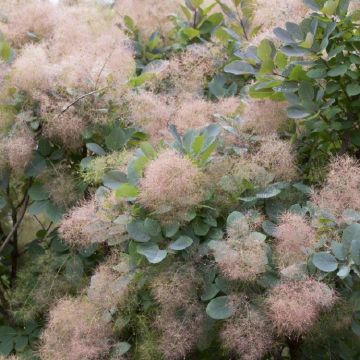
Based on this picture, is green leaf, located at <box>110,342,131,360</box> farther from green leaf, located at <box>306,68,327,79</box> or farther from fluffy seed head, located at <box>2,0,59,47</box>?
fluffy seed head, located at <box>2,0,59,47</box>

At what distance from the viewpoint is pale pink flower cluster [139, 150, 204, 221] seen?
6.24ft

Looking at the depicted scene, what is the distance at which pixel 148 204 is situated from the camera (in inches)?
76.4

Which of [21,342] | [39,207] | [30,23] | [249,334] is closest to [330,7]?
[249,334]

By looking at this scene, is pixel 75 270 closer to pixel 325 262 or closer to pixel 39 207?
pixel 39 207

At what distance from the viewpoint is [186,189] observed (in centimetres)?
193

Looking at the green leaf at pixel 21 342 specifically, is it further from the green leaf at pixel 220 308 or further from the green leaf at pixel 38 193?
the green leaf at pixel 220 308

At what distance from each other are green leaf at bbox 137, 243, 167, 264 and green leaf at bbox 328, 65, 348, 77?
32.0 inches

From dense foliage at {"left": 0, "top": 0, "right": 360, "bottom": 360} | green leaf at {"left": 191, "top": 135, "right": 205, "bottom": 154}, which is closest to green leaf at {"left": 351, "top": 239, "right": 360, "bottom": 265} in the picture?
A: dense foliage at {"left": 0, "top": 0, "right": 360, "bottom": 360}

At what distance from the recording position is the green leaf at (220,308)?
178 cm

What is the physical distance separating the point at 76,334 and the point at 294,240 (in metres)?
0.81

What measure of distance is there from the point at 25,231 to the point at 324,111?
5.15 ft

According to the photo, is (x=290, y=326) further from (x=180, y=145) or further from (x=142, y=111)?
(x=142, y=111)

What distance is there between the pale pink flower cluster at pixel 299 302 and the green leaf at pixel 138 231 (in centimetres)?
42

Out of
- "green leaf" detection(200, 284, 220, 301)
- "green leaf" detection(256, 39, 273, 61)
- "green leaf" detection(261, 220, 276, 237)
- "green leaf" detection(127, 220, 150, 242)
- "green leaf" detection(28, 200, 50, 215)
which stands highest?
"green leaf" detection(256, 39, 273, 61)
